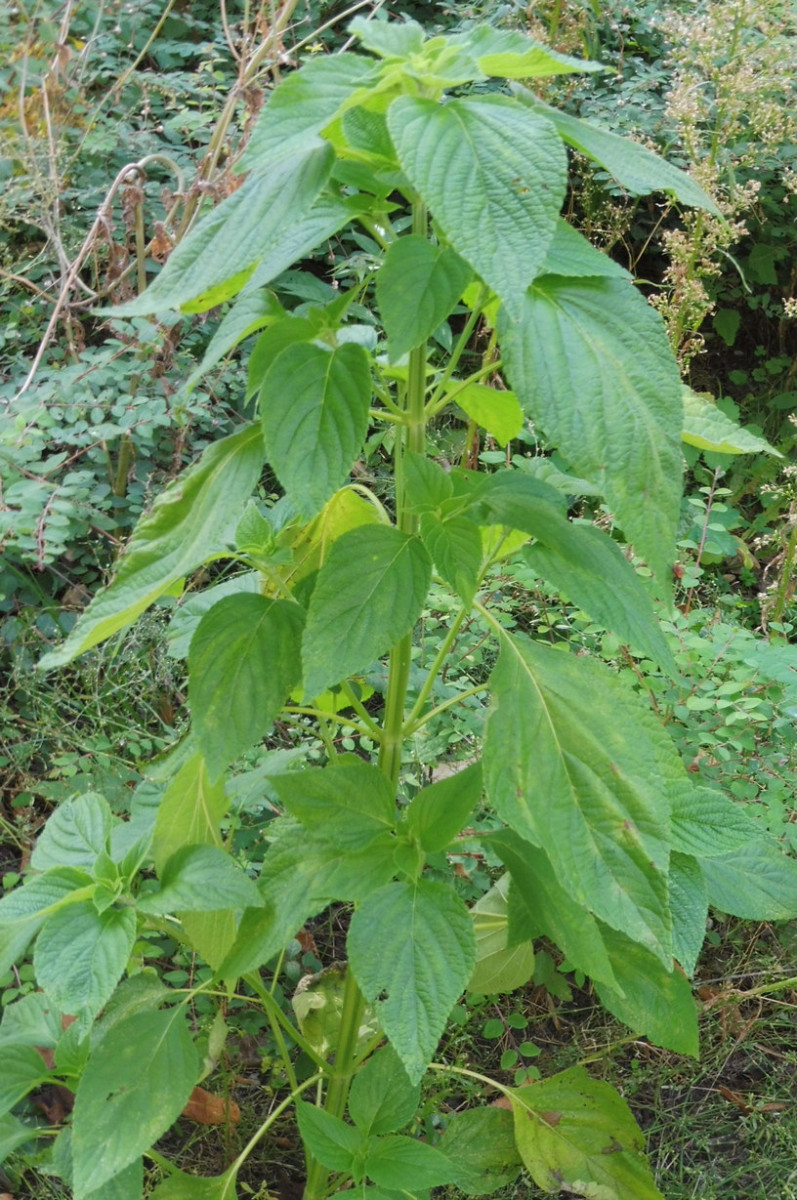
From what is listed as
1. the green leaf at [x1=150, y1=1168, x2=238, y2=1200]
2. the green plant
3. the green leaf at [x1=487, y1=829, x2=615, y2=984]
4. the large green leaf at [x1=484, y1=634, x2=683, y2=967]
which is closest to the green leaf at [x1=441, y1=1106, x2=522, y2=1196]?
the green plant

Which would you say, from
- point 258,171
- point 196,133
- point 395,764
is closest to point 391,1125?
point 395,764

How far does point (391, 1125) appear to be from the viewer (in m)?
1.20

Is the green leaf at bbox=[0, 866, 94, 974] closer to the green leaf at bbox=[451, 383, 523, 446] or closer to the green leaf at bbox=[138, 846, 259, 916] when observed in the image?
the green leaf at bbox=[138, 846, 259, 916]

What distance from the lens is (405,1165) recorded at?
1.15 meters

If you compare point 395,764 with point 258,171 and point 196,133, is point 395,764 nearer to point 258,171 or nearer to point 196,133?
point 258,171

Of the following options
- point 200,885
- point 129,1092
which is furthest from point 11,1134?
point 200,885

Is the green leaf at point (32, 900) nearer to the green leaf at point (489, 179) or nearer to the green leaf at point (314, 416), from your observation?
the green leaf at point (314, 416)

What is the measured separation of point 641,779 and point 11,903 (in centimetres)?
63

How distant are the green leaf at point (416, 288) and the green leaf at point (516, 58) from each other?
14 cm

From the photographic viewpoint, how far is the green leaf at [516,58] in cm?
83

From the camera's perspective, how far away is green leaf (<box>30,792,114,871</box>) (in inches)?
46.4

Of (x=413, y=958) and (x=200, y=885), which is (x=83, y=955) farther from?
(x=413, y=958)

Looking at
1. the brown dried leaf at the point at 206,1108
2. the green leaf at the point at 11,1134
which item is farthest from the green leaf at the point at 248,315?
the brown dried leaf at the point at 206,1108

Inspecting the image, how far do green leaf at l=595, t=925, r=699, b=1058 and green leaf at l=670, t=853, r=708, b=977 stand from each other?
4 cm
